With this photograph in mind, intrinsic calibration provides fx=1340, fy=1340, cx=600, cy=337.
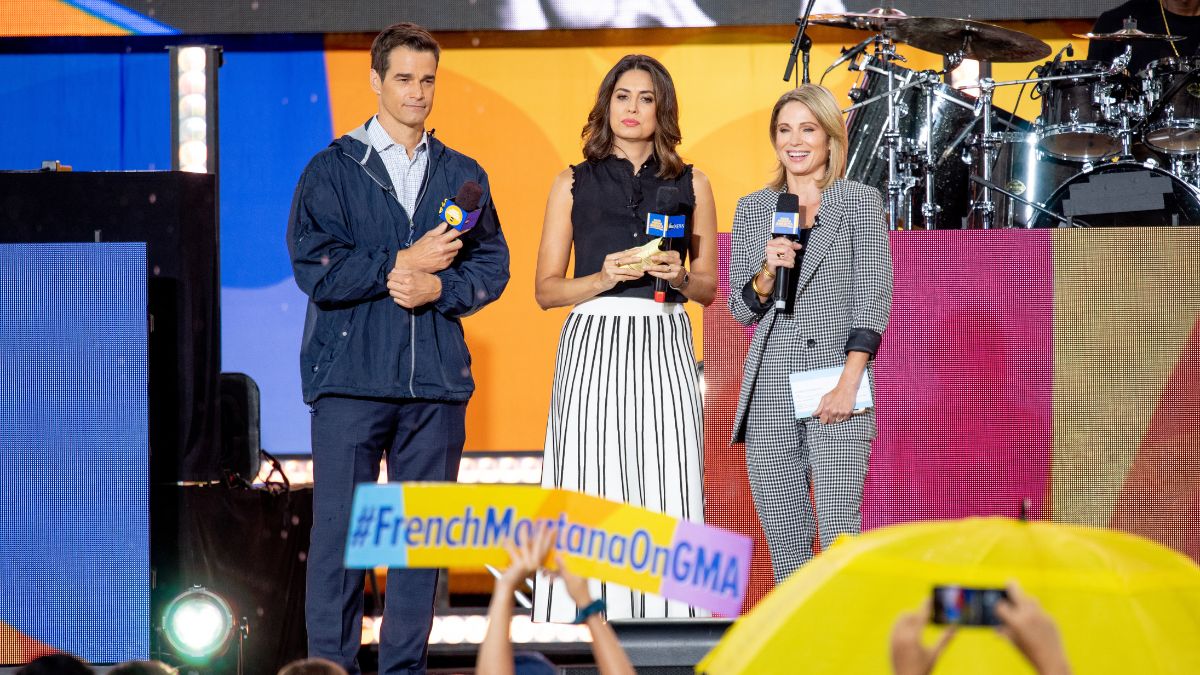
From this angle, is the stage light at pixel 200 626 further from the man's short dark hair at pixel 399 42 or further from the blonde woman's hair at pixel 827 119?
the blonde woman's hair at pixel 827 119

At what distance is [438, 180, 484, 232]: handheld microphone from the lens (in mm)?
3426

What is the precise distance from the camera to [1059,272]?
4297 mm

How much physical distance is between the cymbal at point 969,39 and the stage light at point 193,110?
2774mm

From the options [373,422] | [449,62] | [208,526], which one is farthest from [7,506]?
[449,62]

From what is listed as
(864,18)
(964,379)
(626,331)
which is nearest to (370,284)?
(626,331)

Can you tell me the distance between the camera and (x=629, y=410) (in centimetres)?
363

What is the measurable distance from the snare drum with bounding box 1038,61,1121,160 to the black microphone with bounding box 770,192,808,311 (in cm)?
273

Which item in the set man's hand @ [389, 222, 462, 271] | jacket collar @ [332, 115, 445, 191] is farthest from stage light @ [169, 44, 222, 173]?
man's hand @ [389, 222, 462, 271]

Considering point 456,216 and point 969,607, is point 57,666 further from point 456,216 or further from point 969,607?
point 456,216

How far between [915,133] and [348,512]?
3.23 meters

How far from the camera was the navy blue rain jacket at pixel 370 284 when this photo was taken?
347 cm

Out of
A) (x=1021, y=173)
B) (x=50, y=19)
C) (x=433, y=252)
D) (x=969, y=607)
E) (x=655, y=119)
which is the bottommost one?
(x=969, y=607)

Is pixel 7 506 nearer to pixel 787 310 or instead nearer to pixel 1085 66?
pixel 787 310

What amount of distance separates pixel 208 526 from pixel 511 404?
284 cm
